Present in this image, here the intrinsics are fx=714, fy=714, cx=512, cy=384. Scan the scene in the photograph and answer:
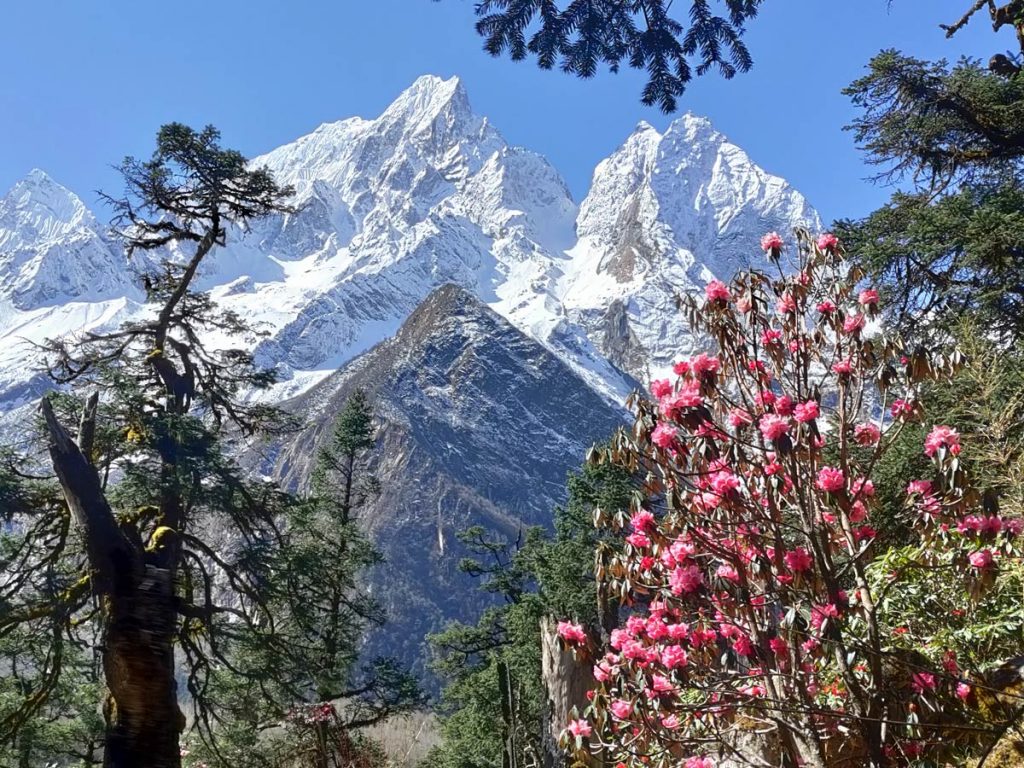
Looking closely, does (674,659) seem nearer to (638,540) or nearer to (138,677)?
(638,540)

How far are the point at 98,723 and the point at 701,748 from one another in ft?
43.5

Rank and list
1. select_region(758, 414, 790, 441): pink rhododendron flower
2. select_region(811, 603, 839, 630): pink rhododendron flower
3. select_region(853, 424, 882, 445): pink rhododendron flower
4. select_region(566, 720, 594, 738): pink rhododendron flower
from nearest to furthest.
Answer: select_region(811, 603, 839, 630): pink rhododendron flower, select_region(758, 414, 790, 441): pink rhododendron flower, select_region(566, 720, 594, 738): pink rhododendron flower, select_region(853, 424, 882, 445): pink rhododendron flower

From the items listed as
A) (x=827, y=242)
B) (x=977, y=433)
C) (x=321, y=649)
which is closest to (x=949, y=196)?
(x=977, y=433)

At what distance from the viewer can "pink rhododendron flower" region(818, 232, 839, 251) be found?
386 centimetres

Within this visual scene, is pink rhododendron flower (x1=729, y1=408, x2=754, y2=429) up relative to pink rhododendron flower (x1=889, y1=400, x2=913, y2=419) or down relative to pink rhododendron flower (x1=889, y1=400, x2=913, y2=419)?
up

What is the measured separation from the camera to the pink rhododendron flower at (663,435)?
314 centimetres

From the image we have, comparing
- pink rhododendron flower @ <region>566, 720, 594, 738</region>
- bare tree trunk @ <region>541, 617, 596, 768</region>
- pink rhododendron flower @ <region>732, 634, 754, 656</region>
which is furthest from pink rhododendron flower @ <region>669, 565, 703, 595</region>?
bare tree trunk @ <region>541, 617, 596, 768</region>

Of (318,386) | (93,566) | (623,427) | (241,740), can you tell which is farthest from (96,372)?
(318,386)

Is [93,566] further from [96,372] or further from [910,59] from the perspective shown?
[910,59]

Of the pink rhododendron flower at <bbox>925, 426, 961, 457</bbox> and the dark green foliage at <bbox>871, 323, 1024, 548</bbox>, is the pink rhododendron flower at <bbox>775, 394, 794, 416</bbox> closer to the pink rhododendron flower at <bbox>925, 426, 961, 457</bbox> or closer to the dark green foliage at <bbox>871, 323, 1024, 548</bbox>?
the pink rhododendron flower at <bbox>925, 426, 961, 457</bbox>

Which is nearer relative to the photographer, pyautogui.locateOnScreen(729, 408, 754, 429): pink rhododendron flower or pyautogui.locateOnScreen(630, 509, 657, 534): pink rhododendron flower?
pyautogui.locateOnScreen(630, 509, 657, 534): pink rhododendron flower

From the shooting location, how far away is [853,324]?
11.3 feet

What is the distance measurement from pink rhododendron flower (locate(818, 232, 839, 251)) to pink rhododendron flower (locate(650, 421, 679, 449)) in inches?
59.7

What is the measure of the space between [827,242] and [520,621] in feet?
43.9
